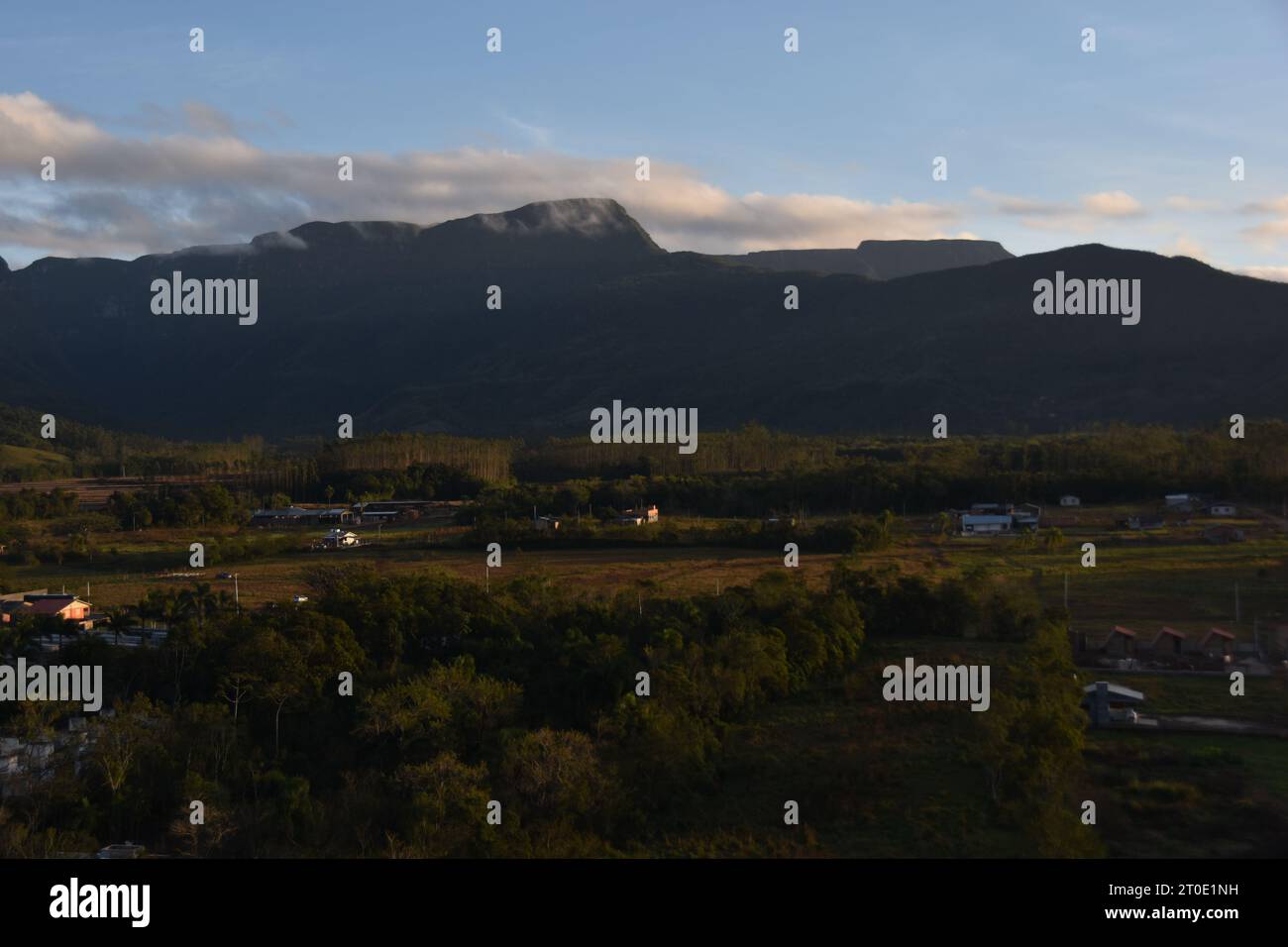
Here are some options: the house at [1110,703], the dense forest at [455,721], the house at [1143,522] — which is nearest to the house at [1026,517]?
the house at [1143,522]

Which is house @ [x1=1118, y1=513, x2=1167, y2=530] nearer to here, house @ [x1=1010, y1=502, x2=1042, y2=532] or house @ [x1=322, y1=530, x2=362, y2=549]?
house @ [x1=1010, y1=502, x2=1042, y2=532]

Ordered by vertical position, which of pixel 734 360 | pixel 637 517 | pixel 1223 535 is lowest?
pixel 1223 535

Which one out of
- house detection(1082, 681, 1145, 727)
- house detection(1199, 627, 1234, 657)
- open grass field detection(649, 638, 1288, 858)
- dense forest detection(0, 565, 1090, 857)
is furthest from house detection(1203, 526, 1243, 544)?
house detection(1082, 681, 1145, 727)

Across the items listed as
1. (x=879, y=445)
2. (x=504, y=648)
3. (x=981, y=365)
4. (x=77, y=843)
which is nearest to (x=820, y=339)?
(x=981, y=365)

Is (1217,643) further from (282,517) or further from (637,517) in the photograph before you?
(282,517)

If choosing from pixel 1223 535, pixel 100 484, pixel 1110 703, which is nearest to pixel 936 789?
pixel 1110 703
